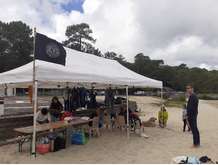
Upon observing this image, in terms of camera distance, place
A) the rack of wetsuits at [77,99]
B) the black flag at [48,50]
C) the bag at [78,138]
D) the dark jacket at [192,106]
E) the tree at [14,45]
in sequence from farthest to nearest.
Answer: the tree at [14,45]
the rack of wetsuits at [77,99]
the bag at [78,138]
the dark jacket at [192,106]
the black flag at [48,50]

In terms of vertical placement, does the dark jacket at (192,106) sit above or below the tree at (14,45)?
below

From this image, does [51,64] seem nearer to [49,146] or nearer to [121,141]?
[49,146]

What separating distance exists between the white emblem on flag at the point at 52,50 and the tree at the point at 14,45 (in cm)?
6128

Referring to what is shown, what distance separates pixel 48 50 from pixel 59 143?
2545 millimetres

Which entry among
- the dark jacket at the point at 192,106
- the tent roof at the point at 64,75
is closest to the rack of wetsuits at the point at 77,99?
the tent roof at the point at 64,75

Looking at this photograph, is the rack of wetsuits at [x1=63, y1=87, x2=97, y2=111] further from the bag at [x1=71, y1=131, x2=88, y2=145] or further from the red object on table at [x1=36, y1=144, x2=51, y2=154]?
the red object on table at [x1=36, y1=144, x2=51, y2=154]

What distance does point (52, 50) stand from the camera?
8492mm

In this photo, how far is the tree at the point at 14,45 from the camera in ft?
222

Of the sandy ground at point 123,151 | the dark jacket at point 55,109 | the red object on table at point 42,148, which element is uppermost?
the dark jacket at point 55,109

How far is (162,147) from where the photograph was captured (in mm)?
9828

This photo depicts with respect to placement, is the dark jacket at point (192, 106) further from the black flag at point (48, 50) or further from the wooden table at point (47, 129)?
the black flag at point (48, 50)

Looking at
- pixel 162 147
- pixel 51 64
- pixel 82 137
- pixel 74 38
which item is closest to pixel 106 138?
pixel 82 137

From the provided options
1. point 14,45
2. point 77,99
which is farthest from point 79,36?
point 77,99

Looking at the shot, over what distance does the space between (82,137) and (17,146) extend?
1.88m
